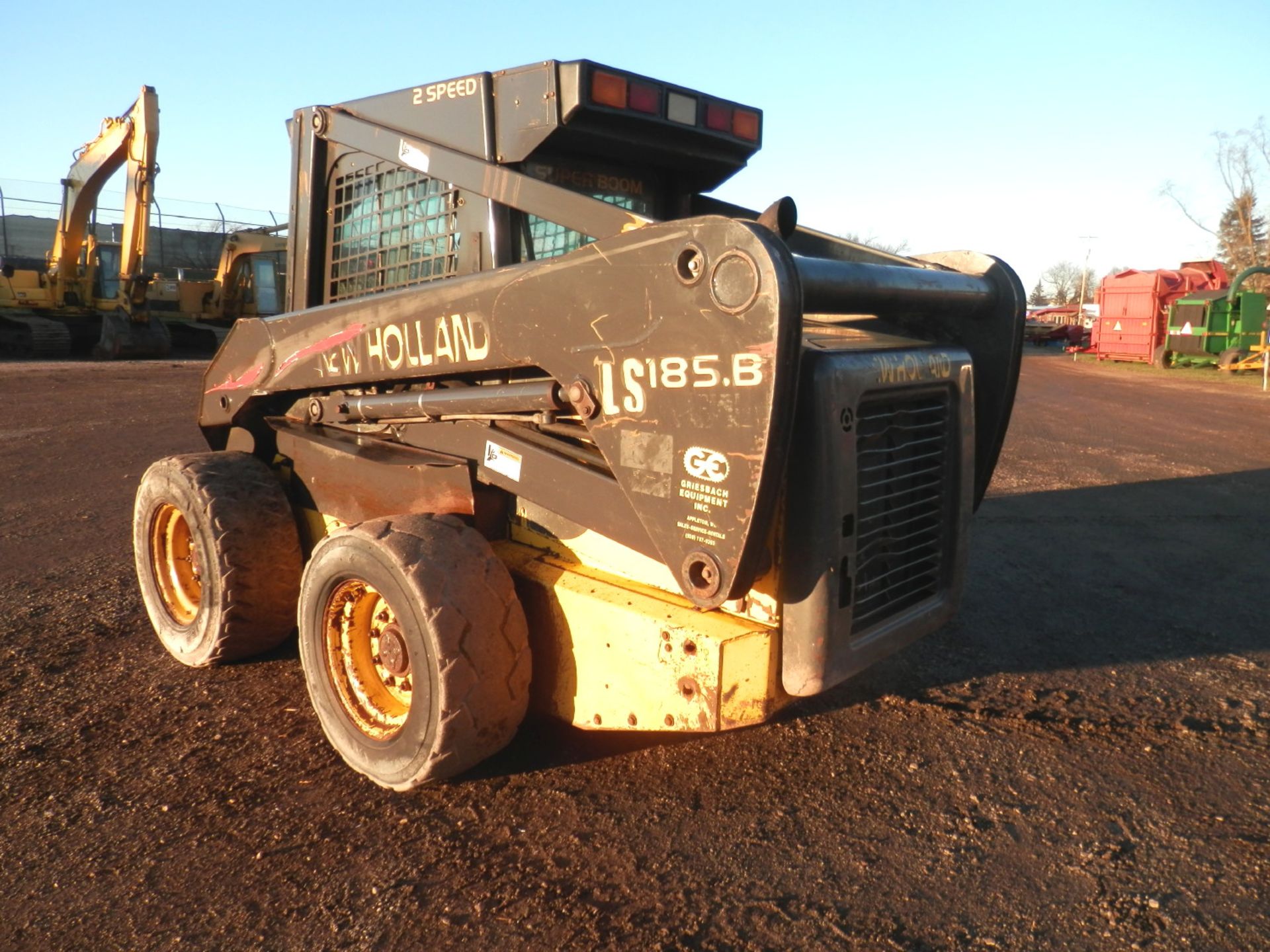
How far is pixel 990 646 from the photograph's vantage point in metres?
4.61

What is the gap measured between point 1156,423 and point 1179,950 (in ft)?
39.5

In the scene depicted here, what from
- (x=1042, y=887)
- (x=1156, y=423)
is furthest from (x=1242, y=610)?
(x=1156, y=423)

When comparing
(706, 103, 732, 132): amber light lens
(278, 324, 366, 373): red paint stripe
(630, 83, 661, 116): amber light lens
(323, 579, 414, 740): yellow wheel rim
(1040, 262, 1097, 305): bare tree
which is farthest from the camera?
(1040, 262, 1097, 305): bare tree

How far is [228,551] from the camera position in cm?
404

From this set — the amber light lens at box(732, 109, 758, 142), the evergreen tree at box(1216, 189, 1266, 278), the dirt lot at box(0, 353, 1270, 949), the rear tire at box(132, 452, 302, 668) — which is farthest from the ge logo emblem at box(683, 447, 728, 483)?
the evergreen tree at box(1216, 189, 1266, 278)

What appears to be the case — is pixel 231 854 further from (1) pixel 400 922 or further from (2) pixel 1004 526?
(2) pixel 1004 526

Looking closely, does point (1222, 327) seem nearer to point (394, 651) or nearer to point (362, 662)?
point (362, 662)

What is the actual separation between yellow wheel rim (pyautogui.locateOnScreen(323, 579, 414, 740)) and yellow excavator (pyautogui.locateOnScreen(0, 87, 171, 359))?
19.3 meters

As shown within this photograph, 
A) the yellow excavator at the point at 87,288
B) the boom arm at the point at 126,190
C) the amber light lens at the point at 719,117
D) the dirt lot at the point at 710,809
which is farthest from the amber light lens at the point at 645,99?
the yellow excavator at the point at 87,288

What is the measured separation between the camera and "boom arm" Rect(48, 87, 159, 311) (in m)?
19.2

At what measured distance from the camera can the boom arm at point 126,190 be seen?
19250mm

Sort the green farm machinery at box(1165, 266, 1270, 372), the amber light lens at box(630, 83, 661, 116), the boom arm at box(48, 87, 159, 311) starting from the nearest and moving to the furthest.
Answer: the amber light lens at box(630, 83, 661, 116) < the boom arm at box(48, 87, 159, 311) < the green farm machinery at box(1165, 266, 1270, 372)

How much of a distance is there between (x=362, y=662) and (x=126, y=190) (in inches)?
773

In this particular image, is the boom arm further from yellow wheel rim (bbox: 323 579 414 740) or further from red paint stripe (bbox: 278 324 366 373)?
yellow wheel rim (bbox: 323 579 414 740)
